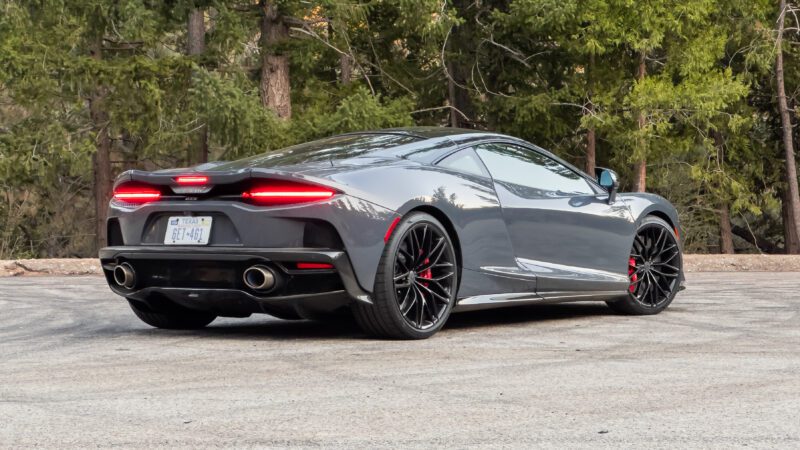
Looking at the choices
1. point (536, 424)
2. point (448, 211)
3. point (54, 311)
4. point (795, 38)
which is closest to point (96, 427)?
point (536, 424)

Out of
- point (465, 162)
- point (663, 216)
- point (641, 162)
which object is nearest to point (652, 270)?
point (663, 216)

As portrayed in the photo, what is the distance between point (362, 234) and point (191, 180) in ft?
3.58

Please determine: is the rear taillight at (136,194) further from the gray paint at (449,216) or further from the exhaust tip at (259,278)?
the exhaust tip at (259,278)

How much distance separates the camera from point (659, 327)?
863 centimetres

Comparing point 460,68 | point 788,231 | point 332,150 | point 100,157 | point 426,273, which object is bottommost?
point 788,231

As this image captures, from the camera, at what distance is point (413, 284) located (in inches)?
299

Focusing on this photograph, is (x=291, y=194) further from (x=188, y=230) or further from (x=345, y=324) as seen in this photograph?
(x=345, y=324)

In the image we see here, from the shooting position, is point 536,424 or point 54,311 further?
point 54,311

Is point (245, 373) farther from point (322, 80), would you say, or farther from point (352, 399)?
point (322, 80)

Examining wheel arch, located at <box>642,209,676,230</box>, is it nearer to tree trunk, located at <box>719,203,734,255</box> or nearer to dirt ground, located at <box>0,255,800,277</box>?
dirt ground, located at <box>0,255,800,277</box>

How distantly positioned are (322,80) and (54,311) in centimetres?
2206

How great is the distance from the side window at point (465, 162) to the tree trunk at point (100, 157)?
69.3 feet

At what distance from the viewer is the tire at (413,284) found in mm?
7359

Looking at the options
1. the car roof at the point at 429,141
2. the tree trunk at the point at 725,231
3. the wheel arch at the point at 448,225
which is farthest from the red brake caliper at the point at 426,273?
the tree trunk at the point at 725,231
